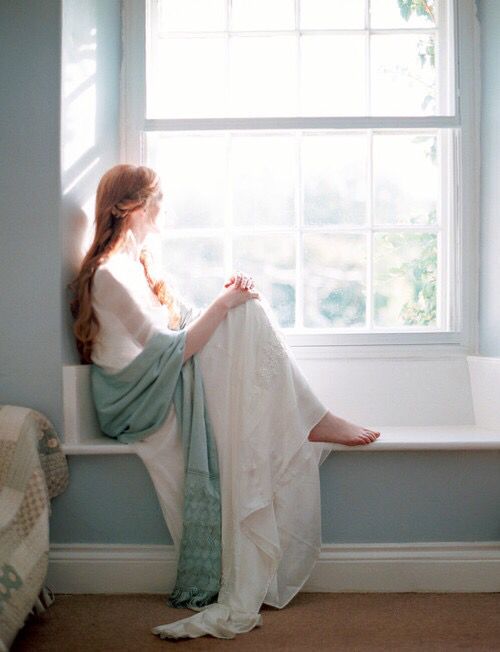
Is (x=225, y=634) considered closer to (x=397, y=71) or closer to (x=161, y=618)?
(x=161, y=618)

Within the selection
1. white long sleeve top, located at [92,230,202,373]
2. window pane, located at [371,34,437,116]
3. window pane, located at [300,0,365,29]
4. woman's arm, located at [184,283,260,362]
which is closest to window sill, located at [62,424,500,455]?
white long sleeve top, located at [92,230,202,373]

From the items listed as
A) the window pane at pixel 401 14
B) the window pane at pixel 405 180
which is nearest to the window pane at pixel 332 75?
the window pane at pixel 401 14

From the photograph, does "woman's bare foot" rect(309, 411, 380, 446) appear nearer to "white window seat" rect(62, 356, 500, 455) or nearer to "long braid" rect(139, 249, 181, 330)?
"white window seat" rect(62, 356, 500, 455)

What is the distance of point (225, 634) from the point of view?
2.49m

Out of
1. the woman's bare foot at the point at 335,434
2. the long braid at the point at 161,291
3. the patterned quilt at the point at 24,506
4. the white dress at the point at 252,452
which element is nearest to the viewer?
the patterned quilt at the point at 24,506

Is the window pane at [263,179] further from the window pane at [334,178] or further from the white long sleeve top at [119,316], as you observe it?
the white long sleeve top at [119,316]

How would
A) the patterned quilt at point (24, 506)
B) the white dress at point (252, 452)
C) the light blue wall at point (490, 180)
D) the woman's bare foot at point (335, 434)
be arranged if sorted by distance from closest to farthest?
the patterned quilt at point (24, 506) < the white dress at point (252, 452) < the woman's bare foot at point (335, 434) < the light blue wall at point (490, 180)

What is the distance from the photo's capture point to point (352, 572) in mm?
2922

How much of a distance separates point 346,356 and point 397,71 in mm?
1282

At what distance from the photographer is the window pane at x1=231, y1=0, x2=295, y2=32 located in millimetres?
3695

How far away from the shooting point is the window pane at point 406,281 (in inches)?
145

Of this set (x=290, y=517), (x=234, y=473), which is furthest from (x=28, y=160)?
(x=290, y=517)

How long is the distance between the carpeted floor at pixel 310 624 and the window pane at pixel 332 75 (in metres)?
2.06

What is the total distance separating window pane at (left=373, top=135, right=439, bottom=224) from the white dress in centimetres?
105
